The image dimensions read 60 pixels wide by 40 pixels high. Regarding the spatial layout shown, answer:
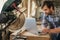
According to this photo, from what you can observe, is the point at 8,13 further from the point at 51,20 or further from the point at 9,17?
the point at 51,20

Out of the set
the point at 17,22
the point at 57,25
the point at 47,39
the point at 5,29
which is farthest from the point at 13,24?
the point at 57,25

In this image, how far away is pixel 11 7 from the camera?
7.97ft

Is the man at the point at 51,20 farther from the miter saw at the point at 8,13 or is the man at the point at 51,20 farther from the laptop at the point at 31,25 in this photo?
the miter saw at the point at 8,13

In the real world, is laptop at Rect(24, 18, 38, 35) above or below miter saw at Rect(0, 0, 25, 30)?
below

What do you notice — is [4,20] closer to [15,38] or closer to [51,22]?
[15,38]

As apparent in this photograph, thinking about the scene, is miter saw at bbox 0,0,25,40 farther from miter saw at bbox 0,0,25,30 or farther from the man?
the man

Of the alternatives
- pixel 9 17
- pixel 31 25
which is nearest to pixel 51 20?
pixel 31 25

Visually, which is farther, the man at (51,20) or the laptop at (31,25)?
the laptop at (31,25)

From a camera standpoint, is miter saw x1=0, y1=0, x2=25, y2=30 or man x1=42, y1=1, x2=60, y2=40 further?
miter saw x1=0, y1=0, x2=25, y2=30

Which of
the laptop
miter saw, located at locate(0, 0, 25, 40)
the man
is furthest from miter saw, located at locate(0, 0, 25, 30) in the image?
the man

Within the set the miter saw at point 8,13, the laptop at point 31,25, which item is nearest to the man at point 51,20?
the laptop at point 31,25

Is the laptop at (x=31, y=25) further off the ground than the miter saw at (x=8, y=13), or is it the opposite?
the miter saw at (x=8, y=13)

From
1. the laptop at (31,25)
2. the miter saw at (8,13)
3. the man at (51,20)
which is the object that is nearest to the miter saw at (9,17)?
the miter saw at (8,13)

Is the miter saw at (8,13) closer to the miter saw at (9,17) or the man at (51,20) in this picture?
the miter saw at (9,17)
